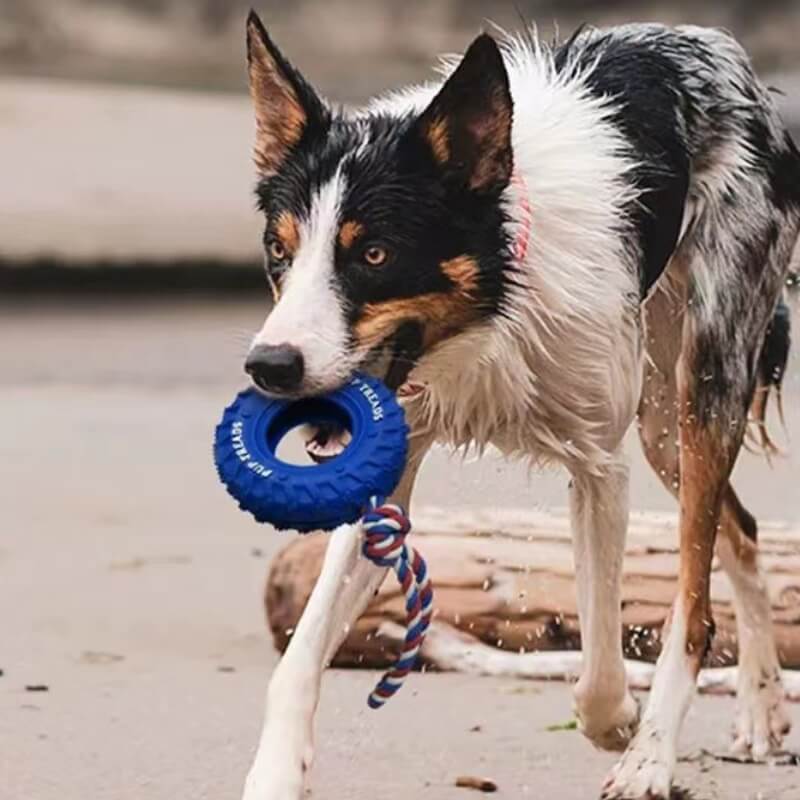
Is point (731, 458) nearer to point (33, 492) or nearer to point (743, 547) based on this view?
point (743, 547)

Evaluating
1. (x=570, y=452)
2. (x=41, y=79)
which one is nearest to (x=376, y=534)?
(x=570, y=452)

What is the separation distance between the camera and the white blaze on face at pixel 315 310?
445 cm

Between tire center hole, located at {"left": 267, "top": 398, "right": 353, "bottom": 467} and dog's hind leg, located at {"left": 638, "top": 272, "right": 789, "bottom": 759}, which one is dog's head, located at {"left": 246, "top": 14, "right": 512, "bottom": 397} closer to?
tire center hole, located at {"left": 267, "top": 398, "right": 353, "bottom": 467}

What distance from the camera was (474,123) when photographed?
4797 mm

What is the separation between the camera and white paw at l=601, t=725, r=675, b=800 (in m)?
5.23

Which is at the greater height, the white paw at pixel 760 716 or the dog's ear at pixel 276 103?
the dog's ear at pixel 276 103

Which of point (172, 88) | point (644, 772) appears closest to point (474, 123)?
point (644, 772)

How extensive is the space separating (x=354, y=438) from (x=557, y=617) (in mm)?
2159

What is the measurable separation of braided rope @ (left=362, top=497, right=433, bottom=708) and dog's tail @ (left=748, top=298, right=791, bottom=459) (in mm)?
1604

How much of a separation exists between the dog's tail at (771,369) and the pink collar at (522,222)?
1408 mm

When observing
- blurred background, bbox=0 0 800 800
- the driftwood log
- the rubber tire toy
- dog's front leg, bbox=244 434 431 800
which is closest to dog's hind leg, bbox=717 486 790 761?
the driftwood log

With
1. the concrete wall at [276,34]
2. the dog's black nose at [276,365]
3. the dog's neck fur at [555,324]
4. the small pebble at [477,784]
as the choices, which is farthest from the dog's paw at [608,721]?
the concrete wall at [276,34]

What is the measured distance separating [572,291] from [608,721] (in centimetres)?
102

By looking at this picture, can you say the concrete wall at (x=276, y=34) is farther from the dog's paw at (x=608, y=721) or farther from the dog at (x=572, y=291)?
the dog's paw at (x=608, y=721)
